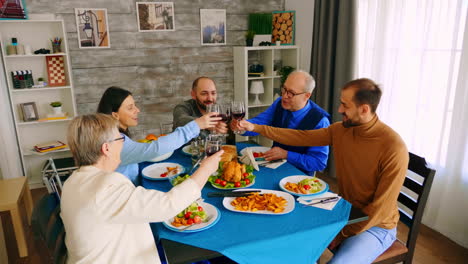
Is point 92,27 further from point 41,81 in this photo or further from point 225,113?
point 225,113

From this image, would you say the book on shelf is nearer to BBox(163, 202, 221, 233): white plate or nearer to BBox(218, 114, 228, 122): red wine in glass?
BBox(218, 114, 228, 122): red wine in glass

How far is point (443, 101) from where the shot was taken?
271 centimetres

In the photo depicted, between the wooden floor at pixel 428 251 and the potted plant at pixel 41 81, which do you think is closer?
the wooden floor at pixel 428 251

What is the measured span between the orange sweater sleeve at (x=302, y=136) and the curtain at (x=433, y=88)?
3.88ft

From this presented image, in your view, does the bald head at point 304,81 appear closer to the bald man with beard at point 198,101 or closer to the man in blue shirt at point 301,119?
the man in blue shirt at point 301,119

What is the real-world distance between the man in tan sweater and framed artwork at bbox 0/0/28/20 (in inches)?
128

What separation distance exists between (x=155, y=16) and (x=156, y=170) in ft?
8.27

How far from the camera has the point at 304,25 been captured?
14.2ft

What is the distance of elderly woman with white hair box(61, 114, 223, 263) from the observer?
47.1 inches

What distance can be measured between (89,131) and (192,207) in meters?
0.54

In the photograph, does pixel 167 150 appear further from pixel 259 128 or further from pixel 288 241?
pixel 288 241

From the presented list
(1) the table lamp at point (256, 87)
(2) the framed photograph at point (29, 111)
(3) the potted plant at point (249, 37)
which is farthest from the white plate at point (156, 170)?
(3) the potted plant at point (249, 37)

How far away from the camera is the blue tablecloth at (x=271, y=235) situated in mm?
1327

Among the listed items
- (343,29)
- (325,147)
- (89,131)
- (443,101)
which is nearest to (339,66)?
(343,29)
